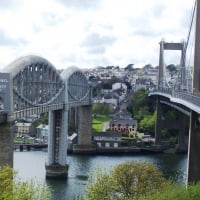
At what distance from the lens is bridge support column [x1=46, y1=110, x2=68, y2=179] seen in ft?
88.4

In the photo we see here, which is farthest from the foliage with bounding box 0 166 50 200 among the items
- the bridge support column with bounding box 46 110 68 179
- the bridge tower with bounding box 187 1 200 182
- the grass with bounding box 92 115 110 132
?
the grass with bounding box 92 115 110 132

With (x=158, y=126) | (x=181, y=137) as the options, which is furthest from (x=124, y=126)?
(x=181, y=137)

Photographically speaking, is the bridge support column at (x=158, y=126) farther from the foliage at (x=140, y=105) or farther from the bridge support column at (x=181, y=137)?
the foliage at (x=140, y=105)

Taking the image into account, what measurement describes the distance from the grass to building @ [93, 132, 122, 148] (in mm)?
6823

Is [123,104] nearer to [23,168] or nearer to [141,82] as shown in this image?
[141,82]

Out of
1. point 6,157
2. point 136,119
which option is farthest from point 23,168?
point 136,119

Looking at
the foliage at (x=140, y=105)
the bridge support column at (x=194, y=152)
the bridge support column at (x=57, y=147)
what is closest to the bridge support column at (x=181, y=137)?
the foliage at (x=140, y=105)

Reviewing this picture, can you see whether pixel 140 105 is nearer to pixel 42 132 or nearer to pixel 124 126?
pixel 124 126

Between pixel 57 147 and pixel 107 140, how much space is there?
406 inches

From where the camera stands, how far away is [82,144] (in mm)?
37375

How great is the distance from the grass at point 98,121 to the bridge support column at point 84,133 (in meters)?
6.67

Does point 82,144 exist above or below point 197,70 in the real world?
below

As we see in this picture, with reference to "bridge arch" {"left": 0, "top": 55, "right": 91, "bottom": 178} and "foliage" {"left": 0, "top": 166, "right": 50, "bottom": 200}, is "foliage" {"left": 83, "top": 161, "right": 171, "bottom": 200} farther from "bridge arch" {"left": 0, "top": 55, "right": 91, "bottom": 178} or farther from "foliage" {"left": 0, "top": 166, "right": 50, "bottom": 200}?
"bridge arch" {"left": 0, "top": 55, "right": 91, "bottom": 178}

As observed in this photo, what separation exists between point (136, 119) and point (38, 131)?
876 centimetres
